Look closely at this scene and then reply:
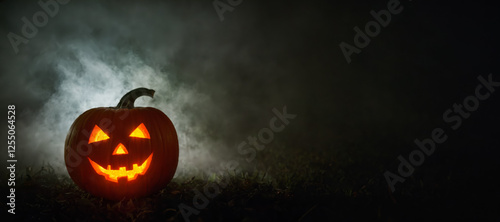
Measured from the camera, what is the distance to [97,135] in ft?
10.8

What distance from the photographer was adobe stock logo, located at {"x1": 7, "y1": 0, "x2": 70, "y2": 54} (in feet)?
16.9

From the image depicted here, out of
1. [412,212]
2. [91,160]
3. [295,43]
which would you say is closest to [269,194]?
[412,212]

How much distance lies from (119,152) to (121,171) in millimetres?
207

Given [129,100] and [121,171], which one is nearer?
[121,171]

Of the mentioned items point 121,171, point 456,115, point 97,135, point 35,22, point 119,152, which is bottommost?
point 456,115

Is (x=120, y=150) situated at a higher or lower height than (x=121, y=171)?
higher

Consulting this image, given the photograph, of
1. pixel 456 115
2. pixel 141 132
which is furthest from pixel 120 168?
pixel 456 115

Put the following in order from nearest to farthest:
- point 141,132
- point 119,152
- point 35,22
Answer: point 119,152 → point 141,132 → point 35,22

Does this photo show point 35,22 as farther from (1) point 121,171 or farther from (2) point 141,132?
(1) point 121,171

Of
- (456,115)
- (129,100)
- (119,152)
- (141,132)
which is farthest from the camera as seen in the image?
(456,115)

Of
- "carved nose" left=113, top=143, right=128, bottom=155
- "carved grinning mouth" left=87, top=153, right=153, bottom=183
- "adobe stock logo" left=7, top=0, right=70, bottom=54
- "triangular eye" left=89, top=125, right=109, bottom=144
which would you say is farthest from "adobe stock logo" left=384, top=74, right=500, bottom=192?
"adobe stock logo" left=7, top=0, right=70, bottom=54

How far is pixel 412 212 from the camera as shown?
3240 millimetres

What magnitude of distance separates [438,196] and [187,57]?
4766mm

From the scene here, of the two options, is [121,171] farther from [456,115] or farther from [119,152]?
[456,115]
